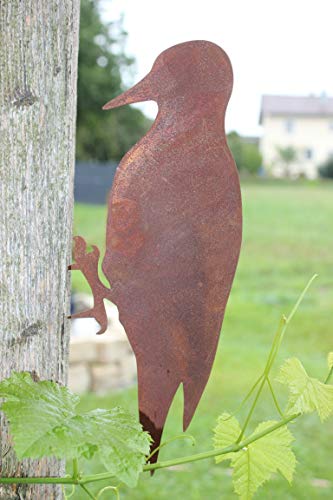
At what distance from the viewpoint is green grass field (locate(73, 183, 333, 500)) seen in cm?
311

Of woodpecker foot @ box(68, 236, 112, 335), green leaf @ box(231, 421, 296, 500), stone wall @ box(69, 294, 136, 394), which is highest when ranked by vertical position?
woodpecker foot @ box(68, 236, 112, 335)

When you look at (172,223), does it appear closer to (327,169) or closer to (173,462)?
(173,462)

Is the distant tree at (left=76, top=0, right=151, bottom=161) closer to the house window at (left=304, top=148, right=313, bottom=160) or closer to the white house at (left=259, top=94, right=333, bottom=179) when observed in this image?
the white house at (left=259, top=94, right=333, bottom=179)

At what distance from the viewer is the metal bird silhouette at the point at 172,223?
103 centimetres

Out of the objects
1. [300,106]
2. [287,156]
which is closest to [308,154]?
[300,106]

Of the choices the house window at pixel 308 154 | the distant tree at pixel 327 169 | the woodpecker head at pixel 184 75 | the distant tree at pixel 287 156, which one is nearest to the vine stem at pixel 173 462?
the woodpecker head at pixel 184 75

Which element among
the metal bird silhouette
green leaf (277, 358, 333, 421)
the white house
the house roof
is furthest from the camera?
the house roof

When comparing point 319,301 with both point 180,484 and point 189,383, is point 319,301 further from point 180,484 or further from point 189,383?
point 189,383

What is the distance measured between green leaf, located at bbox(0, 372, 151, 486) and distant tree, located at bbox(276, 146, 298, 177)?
107ft

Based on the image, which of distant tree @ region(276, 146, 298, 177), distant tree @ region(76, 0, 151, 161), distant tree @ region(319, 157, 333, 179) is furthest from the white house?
distant tree @ region(76, 0, 151, 161)

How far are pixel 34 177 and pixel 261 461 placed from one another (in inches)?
19.1

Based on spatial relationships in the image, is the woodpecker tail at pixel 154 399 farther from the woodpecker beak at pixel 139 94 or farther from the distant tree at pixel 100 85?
the distant tree at pixel 100 85

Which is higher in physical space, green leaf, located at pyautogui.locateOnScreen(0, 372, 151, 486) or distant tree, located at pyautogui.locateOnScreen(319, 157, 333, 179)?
green leaf, located at pyautogui.locateOnScreen(0, 372, 151, 486)

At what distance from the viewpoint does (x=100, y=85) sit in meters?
13.2
